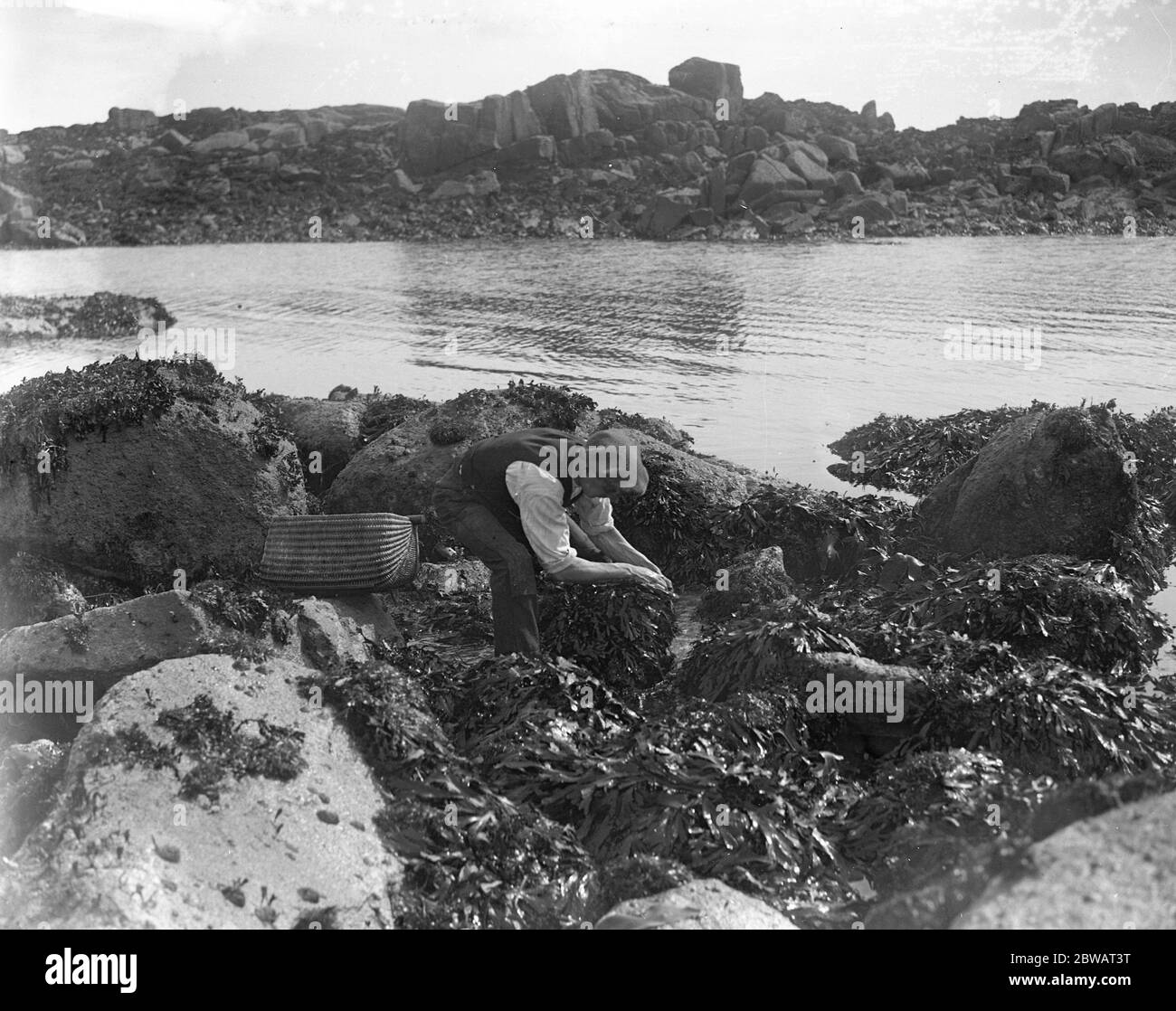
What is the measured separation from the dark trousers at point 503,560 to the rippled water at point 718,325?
268 inches

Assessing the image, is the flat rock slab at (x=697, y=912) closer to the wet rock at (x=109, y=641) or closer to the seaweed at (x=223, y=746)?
the seaweed at (x=223, y=746)

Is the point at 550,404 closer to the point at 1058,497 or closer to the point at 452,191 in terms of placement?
the point at 1058,497

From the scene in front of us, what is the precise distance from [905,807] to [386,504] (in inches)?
236

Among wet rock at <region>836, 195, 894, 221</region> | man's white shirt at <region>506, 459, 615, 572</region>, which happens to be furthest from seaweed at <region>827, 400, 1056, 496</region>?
wet rock at <region>836, 195, 894, 221</region>

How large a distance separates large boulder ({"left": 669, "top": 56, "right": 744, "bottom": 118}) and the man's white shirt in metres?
71.5

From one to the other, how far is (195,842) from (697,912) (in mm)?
2080

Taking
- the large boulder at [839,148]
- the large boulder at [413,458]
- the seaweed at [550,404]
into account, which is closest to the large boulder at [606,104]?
the large boulder at [839,148]

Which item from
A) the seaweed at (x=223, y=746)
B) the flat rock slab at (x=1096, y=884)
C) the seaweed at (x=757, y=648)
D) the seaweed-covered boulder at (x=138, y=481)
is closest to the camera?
the flat rock slab at (x=1096, y=884)

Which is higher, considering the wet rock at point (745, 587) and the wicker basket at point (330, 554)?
the wicker basket at point (330, 554)

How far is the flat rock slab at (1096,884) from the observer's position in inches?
122

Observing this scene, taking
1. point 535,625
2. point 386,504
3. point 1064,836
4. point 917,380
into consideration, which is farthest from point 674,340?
point 1064,836

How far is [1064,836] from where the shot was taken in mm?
3352

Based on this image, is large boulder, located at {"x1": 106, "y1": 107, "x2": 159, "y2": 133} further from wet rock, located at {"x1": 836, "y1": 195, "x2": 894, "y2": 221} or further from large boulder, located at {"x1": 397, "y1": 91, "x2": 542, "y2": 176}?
wet rock, located at {"x1": 836, "y1": 195, "x2": 894, "y2": 221}

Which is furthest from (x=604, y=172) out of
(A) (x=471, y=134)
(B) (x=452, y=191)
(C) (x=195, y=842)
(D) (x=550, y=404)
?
(C) (x=195, y=842)
